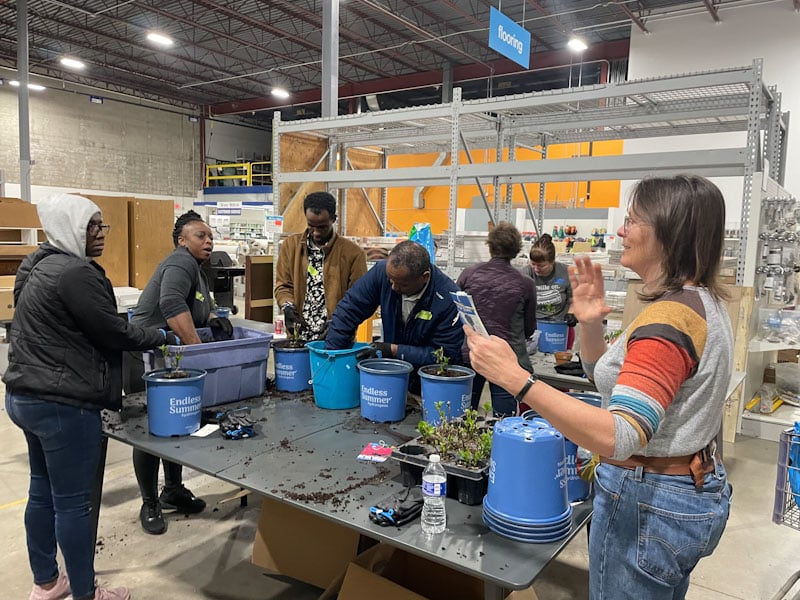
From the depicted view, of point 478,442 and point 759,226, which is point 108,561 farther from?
point 759,226

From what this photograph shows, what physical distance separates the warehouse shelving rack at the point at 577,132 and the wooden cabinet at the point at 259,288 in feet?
2.37

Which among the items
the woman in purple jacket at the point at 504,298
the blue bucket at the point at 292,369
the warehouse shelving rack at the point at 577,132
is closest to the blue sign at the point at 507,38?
the warehouse shelving rack at the point at 577,132

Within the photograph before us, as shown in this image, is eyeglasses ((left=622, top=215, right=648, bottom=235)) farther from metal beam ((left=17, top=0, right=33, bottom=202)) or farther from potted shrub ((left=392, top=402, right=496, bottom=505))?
metal beam ((left=17, top=0, right=33, bottom=202))

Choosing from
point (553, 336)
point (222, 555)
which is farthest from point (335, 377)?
point (553, 336)

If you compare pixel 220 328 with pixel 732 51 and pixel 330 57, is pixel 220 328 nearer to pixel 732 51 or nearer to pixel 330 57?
pixel 330 57

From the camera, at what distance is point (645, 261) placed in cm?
122

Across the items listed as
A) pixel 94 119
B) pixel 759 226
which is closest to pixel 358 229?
pixel 759 226

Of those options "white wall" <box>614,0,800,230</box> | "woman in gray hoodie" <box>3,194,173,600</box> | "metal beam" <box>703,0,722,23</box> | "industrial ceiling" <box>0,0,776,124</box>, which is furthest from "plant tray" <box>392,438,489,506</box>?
"metal beam" <box>703,0,722,23</box>

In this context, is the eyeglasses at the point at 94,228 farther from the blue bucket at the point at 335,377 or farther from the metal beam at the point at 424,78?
the metal beam at the point at 424,78

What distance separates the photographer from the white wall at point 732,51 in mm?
8234

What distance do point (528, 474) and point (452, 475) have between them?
0.31 metres

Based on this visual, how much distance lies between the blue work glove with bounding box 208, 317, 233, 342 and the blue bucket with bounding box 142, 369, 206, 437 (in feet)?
2.30

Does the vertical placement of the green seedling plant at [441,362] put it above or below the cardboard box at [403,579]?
above

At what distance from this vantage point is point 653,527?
47.3 inches
